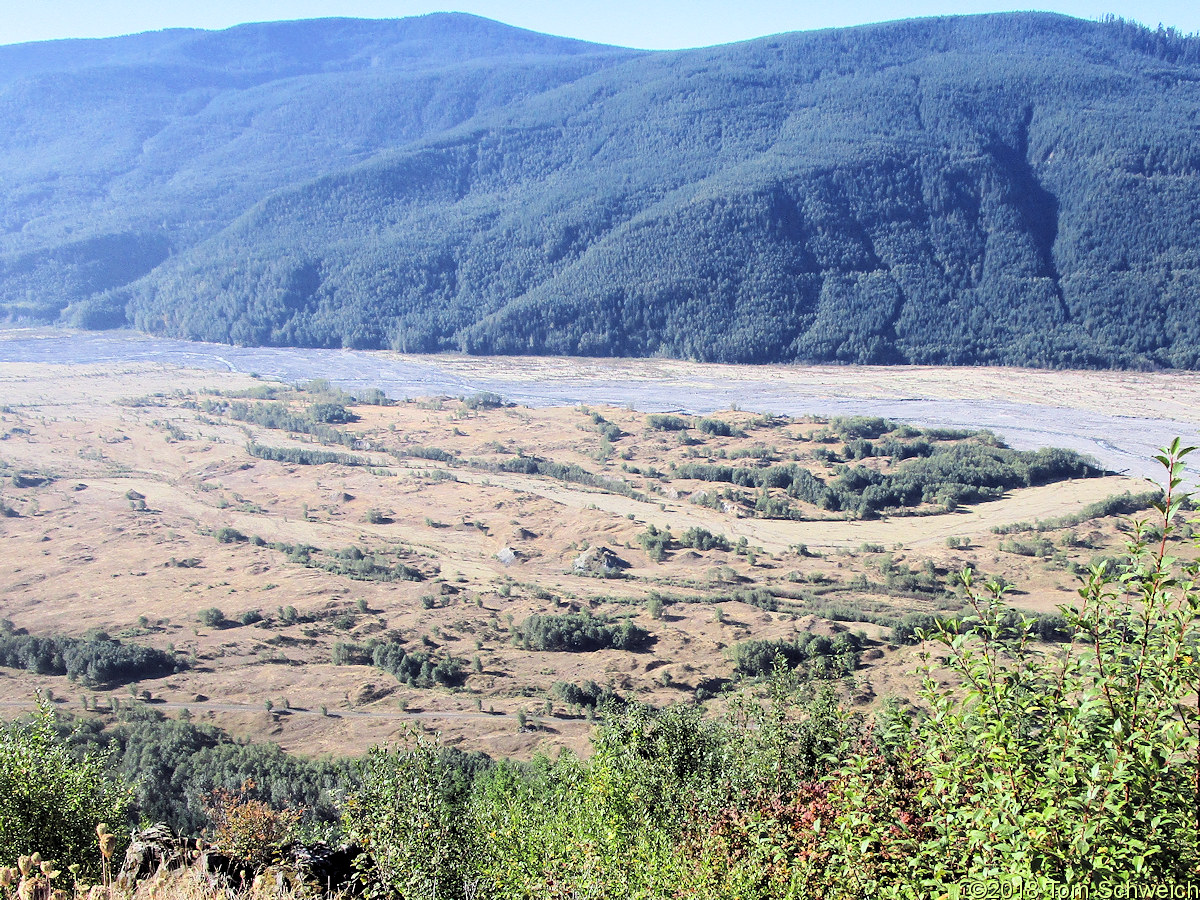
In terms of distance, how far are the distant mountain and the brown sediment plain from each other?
29036 mm

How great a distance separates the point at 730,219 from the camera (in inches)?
3994

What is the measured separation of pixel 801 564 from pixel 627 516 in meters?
8.33

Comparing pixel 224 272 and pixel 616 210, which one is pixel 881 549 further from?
pixel 224 272

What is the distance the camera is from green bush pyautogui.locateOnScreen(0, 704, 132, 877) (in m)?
10.5

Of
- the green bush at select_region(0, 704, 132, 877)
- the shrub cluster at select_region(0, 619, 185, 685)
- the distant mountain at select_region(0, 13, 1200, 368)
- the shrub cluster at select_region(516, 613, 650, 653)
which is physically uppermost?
the distant mountain at select_region(0, 13, 1200, 368)

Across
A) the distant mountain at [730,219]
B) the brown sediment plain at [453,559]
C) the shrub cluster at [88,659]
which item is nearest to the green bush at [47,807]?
the brown sediment plain at [453,559]

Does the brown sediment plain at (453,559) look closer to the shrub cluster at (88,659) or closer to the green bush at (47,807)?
the shrub cluster at (88,659)

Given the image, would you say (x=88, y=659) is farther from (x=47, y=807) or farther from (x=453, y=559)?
(x=47, y=807)

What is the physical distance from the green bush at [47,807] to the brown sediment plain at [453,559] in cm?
388

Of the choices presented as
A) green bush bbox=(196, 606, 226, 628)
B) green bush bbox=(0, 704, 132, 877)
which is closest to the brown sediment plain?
green bush bbox=(196, 606, 226, 628)

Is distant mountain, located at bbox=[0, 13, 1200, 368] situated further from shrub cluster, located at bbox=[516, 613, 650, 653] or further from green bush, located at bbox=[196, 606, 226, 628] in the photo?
green bush, located at bbox=[196, 606, 226, 628]

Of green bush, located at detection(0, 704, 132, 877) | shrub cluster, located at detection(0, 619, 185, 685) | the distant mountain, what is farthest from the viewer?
the distant mountain

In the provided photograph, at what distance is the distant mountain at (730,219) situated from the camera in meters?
89.9

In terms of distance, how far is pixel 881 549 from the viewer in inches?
1475
